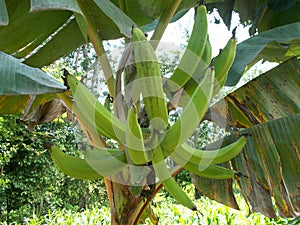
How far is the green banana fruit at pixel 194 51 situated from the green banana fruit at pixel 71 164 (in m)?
0.28

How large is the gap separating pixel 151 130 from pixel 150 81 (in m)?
0.10

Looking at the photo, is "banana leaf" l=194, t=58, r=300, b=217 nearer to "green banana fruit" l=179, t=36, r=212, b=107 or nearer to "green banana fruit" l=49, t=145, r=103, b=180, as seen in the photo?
"green banana fruit" l=179, t=36, r=212, b=107

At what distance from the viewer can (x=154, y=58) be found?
72 centimetres

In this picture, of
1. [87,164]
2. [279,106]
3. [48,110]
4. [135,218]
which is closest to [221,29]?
[279,106]

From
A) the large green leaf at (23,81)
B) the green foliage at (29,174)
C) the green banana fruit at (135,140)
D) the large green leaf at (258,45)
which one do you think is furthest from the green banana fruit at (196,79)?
the green foliage at (29,174)

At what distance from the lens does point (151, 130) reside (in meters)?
0.73

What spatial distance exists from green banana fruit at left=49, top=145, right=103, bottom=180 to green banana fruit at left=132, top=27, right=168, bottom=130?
18 centimetres

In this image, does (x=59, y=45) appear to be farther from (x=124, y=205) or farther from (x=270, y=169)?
(x=270, y=169)

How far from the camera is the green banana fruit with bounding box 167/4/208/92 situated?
0.84 metres

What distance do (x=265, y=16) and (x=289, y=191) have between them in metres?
0.90

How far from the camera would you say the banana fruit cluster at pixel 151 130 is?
69 centimetres

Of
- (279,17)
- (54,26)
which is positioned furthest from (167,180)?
(279,17)

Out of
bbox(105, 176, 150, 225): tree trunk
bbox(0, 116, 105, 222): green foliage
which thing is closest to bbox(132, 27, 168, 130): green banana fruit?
bbox(105, 176, 150, 225): tree trunk

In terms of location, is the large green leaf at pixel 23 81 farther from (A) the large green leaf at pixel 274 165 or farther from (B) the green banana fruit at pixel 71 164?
(A) the large green leaf at pixel 274 165
